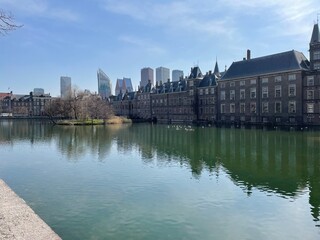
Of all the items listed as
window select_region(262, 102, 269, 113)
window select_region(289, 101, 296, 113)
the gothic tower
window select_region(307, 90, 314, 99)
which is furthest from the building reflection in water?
window select_region(262, 102, 269, 113)

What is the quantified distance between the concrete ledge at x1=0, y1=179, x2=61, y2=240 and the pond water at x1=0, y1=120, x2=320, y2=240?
3.24ft

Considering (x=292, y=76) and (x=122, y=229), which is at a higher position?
(x=292, y=76)

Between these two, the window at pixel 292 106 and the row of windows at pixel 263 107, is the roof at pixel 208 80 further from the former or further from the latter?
the window at pixel 292 106

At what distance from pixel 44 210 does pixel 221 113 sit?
2803 inches

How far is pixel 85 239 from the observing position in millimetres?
10258

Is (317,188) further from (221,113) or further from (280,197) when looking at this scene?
(221,113)

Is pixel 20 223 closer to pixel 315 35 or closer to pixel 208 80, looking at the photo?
pixel 315 35

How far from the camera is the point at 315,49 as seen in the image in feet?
198

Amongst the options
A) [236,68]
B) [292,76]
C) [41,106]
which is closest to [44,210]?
[292,76]

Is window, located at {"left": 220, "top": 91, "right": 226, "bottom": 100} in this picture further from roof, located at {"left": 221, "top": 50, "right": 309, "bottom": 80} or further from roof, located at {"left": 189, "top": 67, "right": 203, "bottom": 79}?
roof, located at {"left": 189, "top": 67, "right": 203, "bottom": 79}

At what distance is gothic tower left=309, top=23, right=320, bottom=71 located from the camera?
60.3 m

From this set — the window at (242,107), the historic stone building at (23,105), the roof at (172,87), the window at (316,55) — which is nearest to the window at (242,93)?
the window at (242,107)

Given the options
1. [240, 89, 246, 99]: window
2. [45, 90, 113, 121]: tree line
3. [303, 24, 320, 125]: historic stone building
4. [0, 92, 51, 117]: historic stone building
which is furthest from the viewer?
[0, 92, 51, 117]: historic stone building

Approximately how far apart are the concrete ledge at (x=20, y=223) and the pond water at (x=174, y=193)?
38.9 inches
